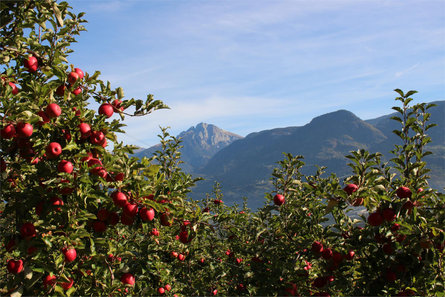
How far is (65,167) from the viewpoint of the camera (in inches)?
143

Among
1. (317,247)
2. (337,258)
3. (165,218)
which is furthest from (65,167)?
(337,258)

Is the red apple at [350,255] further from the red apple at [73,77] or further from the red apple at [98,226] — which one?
the red apple at [73,77]

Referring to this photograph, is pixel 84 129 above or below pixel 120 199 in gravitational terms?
above

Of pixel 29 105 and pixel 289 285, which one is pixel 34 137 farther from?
pixel 289 285

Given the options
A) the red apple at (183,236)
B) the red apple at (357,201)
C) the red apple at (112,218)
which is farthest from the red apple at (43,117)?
the red apple at (357,201)

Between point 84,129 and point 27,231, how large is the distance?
55.1 inches

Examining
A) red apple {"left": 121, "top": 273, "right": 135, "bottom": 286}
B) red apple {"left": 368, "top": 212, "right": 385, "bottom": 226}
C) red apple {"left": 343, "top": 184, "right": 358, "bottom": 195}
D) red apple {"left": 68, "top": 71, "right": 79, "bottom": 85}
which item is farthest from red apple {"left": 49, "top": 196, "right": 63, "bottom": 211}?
red apple {"left": 368, "top": 212, "right": 385, "bottom": 226}

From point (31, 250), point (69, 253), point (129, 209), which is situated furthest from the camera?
point (129, 209)

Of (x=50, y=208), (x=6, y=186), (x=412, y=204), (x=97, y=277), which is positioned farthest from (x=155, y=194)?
(x=412, y=204)

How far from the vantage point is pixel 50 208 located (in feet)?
12.4

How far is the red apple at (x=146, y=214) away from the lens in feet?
12.4

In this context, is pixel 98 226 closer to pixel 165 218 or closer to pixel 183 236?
pixel 165 218

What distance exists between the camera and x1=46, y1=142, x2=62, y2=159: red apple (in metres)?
3.65

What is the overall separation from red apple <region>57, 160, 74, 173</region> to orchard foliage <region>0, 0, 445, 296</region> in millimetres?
11
